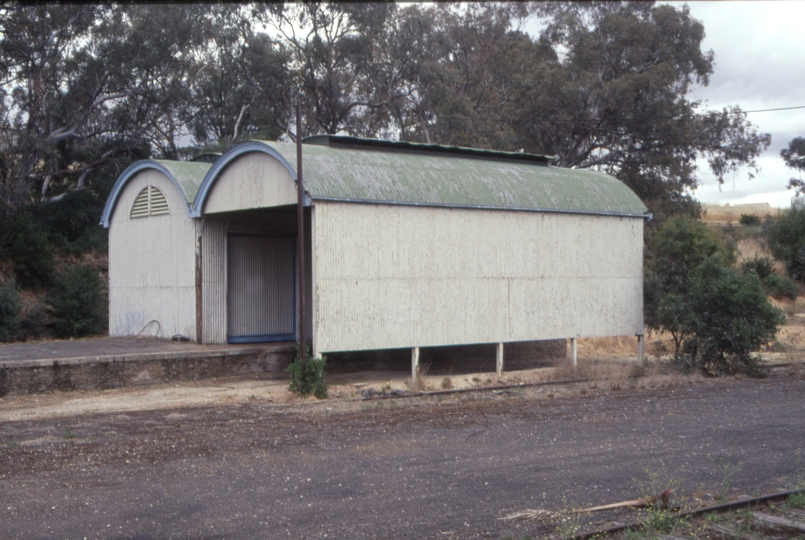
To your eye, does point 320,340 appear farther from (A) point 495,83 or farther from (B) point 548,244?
(A) point 495,83

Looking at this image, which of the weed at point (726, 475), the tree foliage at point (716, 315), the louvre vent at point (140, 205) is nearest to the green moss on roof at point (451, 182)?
the tree foliage at point (716, 315)

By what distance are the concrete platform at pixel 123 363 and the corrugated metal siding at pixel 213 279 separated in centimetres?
70

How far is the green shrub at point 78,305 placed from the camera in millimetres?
27812

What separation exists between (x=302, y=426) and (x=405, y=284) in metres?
5.58

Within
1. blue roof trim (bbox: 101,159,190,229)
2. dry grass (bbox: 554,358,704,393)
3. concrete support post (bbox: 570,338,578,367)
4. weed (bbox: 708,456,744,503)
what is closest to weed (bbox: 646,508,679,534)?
weed (bbox: 708,456,744,503)

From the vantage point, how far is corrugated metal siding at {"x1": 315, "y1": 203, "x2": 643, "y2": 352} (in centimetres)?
1588

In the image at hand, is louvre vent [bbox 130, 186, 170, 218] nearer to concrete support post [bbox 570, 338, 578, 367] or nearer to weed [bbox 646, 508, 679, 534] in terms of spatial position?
concrete support post [bbox 570, 338, 578, 367]

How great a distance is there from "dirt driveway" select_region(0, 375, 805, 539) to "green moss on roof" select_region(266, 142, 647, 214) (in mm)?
4374

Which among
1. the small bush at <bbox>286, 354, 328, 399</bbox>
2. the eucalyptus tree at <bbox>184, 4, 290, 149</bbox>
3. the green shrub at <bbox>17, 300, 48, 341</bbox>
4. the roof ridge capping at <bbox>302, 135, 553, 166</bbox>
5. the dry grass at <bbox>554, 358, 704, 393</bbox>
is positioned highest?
the eucalyptus tree at <bbox>184, 4, 290, 149</bbox>

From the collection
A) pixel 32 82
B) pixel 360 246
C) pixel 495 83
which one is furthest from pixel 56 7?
pixel 360 246

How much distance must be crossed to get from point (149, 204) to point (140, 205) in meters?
0.55

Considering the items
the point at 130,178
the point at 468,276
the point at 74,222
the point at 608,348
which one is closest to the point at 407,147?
the point at 468,276

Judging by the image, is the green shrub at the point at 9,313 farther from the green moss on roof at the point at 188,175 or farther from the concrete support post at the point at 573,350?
the concrete support post at the point at 573,350

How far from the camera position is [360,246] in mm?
16078
